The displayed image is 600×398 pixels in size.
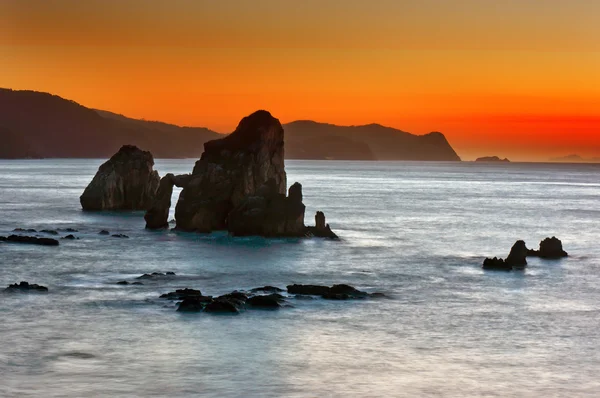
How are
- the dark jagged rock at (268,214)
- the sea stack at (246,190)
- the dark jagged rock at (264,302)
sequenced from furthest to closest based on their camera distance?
the sea stack at (246,190), the dark jagged rock at (268,214), the dark jagged rock at (264,302)

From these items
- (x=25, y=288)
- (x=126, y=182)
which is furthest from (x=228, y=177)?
(x=25, y=288)

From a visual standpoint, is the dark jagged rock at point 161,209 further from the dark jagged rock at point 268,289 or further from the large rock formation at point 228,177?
the dark jagged rock at point 268,289

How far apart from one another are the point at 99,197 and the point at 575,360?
239 ft

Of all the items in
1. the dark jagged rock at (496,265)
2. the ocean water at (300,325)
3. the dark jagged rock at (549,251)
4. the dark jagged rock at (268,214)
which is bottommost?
the ocean water at (300,325)

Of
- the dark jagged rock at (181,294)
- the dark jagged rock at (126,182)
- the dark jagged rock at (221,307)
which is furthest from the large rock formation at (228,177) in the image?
the dark jagged rock at (221,307)

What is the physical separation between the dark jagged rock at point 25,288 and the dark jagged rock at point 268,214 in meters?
24.8

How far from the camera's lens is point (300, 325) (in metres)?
38.1

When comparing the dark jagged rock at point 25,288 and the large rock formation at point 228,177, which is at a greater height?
the large rock formation at point 228,177

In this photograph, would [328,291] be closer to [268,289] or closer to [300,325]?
[268,289]

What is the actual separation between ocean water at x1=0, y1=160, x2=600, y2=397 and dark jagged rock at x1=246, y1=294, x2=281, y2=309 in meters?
1.04

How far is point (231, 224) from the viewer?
7069cm

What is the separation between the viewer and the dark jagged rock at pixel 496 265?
185 ft

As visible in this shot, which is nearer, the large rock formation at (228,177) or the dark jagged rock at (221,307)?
the dark jagged rock at (221,307)

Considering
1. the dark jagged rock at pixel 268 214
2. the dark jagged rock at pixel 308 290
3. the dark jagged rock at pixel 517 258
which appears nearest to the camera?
the dark jagged rock at pixel 308 290
